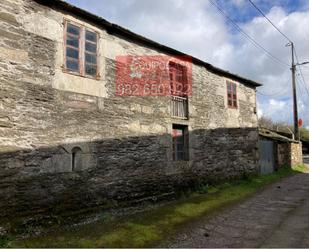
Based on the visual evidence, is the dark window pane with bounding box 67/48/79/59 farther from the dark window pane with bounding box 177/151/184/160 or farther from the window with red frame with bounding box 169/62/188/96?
the dark window pane with bounding box 177/151/184/160

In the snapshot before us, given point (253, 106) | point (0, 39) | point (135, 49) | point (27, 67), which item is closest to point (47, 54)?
point (27, 67)

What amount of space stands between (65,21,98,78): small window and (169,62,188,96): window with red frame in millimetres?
3329

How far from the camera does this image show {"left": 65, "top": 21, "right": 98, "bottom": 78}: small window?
7.23 metres

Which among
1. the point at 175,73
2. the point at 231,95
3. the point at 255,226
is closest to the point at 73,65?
the point at 175,73

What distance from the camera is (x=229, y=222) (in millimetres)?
6707

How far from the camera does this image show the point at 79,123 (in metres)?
7.14

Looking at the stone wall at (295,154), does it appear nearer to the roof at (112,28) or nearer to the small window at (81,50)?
the roof at (112,28)

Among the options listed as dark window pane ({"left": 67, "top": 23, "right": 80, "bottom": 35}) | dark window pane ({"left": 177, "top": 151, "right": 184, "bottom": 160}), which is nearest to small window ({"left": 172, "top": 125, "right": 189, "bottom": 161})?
dark window pane ({"left": 177, "top": 151, "right": 184, "bottom": 160})

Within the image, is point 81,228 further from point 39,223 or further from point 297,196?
point 297,196

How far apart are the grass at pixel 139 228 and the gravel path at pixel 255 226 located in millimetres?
416

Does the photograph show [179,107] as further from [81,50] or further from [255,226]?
[255,226]

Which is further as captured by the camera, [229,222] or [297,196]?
[297,196]

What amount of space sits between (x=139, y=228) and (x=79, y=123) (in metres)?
2.91

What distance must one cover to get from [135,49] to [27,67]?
3550mm
